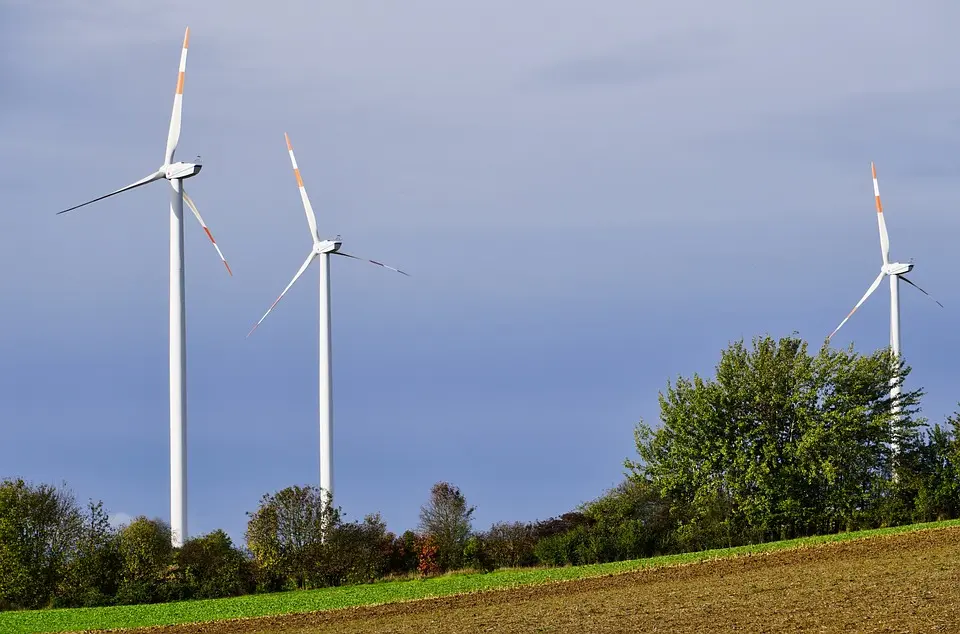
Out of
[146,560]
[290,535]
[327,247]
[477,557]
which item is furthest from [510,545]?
[327,247]

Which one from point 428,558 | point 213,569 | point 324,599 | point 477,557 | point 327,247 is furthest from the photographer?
point 327,247

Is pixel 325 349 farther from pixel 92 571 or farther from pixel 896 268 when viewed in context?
pixel 896 268

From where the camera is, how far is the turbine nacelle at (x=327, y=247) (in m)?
59.4

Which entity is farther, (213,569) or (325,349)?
(325,349)

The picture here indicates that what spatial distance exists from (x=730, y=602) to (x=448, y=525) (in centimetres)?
2196

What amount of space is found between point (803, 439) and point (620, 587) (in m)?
17.9

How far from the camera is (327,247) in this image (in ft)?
195

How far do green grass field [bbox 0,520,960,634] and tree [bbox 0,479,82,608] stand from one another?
113 inches

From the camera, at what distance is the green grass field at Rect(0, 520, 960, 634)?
3647cm

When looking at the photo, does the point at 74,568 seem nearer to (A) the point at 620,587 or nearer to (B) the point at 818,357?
(A) the point at 620,587

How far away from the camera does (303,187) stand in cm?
6122

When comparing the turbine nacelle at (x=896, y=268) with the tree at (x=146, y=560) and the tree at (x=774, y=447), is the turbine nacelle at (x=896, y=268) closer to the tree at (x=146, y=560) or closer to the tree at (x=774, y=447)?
the tree at (x=774, y=447)

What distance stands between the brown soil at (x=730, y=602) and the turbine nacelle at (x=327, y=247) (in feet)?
90.6

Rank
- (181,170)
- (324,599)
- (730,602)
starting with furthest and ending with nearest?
(181,170), (324,599), (730,602)
